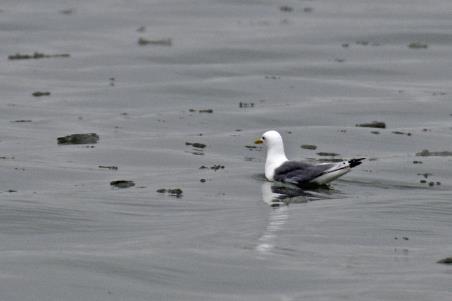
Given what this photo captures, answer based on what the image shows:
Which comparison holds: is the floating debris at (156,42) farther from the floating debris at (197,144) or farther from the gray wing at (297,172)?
the gray wing at (297,172)

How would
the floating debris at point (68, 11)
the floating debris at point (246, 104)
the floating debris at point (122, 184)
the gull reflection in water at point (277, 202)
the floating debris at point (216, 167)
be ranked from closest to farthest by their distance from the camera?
the gull reflection in water at point (277, 202) → the floating debris at point (122, 184) → the floating debris at point (216, 167) → the floating debris at point (246, 104) → the floating debris at point (68, 11)

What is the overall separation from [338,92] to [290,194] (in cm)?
916

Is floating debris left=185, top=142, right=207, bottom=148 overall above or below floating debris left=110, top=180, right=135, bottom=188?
above

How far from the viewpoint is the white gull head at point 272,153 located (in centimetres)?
2022

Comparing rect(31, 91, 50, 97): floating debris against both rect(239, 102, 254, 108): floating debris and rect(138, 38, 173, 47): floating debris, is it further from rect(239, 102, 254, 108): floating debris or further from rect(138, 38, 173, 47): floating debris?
rect(138, 38, 173, 47): floating debris

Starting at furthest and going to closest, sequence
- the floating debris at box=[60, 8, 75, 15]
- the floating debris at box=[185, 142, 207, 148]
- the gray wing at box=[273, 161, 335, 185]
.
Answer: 1. the floating debris at box=[60, 8, 75, 15]
2. the floating debris at box=[185, 142, 207, 148]
3. the gray wing at box=[273, 161, 335, 185]

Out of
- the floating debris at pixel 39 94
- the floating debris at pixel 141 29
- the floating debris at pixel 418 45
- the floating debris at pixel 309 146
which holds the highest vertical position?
the floating debris at pixel 141 29

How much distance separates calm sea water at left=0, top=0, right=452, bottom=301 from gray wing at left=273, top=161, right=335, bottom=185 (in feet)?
1.26

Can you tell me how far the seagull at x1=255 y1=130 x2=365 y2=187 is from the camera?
63.3ft

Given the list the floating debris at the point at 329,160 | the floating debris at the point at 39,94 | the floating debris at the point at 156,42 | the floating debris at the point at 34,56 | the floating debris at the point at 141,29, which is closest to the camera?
the floating debris at the point at 329,160

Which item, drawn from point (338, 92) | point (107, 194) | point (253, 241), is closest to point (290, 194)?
point (107, 194)

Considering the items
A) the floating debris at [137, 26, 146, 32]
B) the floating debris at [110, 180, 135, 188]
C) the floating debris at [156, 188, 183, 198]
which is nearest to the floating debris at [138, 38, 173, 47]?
the floating debris at [137, 26, 146, 32]

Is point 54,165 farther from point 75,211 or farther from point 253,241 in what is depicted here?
point 253,241

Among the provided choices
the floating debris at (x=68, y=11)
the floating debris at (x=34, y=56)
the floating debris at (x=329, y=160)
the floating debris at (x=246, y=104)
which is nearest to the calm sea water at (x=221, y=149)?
the floating debris at (x=246, y=104)
